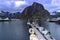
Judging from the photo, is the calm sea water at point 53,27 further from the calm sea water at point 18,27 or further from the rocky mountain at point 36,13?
the rocky mountain at point 36,13

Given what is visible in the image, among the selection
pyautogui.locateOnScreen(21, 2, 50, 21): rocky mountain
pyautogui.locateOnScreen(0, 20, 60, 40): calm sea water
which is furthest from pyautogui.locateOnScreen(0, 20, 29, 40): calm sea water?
pyautogui.locateOnScreen(21, 2, 50, 21): rocky mountain

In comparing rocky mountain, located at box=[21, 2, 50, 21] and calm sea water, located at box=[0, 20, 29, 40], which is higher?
rocky mountain, located at box=[21, 2, 50, 21]

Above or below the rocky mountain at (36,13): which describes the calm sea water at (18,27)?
below

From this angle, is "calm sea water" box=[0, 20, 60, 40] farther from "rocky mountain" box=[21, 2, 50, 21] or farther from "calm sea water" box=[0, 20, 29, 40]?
"rocky mountain" box=[21, 2, 50, 21]

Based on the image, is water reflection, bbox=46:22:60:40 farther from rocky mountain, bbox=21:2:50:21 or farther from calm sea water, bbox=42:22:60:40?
rocky mountain, bbox=21:2:50:21

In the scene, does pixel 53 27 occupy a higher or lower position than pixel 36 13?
lower

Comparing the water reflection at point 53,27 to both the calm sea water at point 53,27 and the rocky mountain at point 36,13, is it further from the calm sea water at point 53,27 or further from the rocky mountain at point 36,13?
the rocky mountain at point 36,13

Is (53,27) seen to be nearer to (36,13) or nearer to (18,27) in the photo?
(36,13)

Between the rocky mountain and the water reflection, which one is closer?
the water reflection

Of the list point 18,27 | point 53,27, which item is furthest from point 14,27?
point 53,27

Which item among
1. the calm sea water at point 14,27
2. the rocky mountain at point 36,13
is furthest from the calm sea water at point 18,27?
the rocky mountain at point 36,13

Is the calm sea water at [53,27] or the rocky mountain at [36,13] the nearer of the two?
the calm sea water at [53,27]

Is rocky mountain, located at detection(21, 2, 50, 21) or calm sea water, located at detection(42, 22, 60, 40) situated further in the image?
rocky mountain, located at detection(21, 2, 50, 21)
